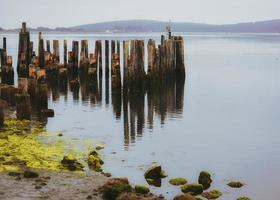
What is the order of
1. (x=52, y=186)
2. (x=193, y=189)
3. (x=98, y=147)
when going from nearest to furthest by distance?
(x=52, y=186) < (x=193, y=189) < (x=98, y=147)

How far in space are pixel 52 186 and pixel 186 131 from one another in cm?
937

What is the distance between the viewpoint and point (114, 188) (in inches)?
427

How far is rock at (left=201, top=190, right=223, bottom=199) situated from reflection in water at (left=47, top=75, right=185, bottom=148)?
5296 millimetres

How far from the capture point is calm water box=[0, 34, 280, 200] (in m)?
14.1

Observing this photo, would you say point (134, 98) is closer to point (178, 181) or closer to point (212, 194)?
point (178, 181)

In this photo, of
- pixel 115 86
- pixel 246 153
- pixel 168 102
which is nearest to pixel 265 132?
pixel 246 153

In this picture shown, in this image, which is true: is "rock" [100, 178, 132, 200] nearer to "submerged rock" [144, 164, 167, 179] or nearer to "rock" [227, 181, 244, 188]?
"submerged rock" [144, 164, 167, 179]

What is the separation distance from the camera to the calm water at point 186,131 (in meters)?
14.1

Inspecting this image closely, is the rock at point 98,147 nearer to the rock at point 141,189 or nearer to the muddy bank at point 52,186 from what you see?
the muddy bank at point 52,186

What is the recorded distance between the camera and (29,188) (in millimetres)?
11070

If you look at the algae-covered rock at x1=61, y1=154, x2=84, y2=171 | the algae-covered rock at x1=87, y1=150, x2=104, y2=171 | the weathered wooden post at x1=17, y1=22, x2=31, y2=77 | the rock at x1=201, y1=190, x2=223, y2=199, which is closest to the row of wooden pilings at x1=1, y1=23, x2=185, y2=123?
the weathered wooden post at x1=17, y1=22, x2=31, y2=77

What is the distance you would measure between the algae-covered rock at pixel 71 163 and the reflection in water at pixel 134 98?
11.6 feet

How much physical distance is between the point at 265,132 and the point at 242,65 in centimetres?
3656

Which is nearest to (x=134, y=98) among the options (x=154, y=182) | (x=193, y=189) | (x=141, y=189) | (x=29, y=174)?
(x=154, y=182)
